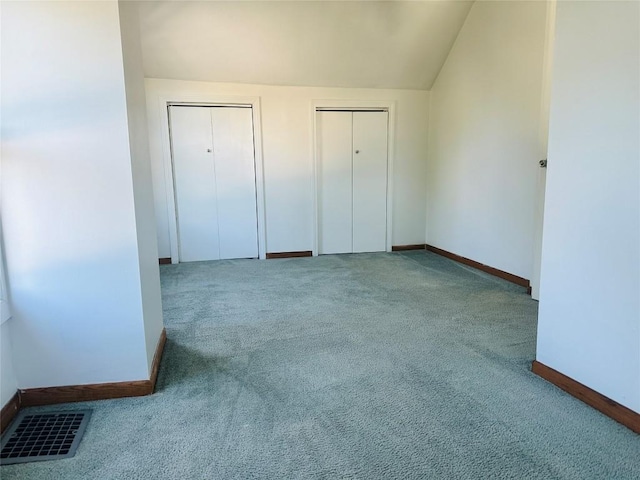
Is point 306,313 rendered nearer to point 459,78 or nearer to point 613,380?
point 613,380

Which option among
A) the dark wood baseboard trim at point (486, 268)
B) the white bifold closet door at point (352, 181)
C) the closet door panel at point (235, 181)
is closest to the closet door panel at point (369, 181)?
the white bifold closet door at point (352, 181)

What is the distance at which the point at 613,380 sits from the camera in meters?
1.75

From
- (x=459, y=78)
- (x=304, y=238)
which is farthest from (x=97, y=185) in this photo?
(x=459, y=78)

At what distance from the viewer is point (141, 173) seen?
209cm

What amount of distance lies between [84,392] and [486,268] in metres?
3.76

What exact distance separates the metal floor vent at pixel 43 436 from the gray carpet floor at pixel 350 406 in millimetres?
52

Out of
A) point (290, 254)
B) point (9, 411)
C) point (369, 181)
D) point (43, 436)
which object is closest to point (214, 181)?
point (290, 254)

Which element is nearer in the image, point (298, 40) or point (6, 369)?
point (6, 369)

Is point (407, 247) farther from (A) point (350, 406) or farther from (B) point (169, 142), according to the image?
(A) point (350, 406)

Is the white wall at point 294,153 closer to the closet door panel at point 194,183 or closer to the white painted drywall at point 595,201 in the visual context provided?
the closet door panel at point 194,183

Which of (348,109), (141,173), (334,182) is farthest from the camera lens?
(334,182)

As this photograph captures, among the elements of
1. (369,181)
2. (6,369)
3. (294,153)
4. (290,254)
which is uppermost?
(294,153)

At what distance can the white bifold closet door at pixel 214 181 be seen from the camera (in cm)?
471

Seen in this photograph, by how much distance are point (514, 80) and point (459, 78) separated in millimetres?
961
